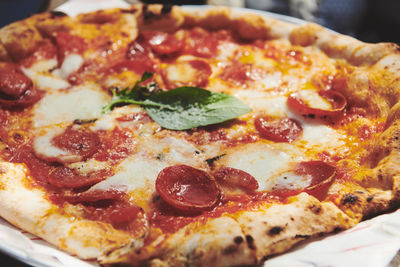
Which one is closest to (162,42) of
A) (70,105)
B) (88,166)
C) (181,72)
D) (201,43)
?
(201,43)

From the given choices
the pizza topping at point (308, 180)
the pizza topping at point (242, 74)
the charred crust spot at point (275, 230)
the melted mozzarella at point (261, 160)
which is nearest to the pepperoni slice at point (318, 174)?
the pizza topping at point (308, 180)

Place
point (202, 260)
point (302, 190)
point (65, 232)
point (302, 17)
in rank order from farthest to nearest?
1. point (302, 17)
2. point (302, 190)
3. point (65, 232)
4. point (202, 260)

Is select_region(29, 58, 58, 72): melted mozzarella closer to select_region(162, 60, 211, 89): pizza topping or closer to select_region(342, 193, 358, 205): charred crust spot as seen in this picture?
select_region(162, 60, 211, 89): pizza topping

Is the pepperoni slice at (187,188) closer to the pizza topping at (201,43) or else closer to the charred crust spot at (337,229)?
the charred crust spot at (337,229)

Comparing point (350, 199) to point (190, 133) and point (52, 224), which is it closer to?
point (190, 133)

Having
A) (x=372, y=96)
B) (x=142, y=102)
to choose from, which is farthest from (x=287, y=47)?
(x=142, y=102)

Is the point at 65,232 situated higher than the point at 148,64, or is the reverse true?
the point at 148,64

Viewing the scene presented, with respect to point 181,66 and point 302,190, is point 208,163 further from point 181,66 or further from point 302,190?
point 181,66

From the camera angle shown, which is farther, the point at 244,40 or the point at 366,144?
the point at 244,40
